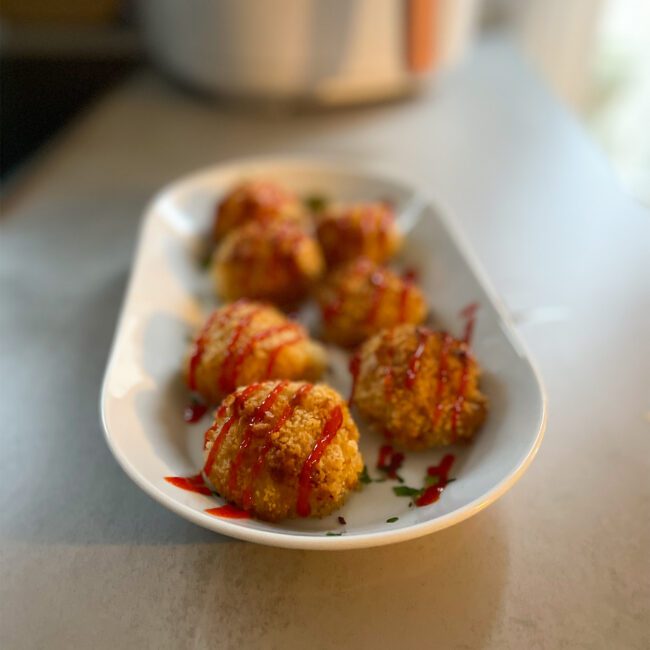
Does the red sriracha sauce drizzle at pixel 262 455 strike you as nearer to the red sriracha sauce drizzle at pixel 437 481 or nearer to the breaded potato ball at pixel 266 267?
the red sriracha sauce drizzle at pixel 437 481

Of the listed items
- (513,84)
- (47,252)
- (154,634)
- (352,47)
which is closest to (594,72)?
(513,84)

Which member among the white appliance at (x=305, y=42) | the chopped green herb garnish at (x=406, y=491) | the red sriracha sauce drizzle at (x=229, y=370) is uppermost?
the white appliance at (x=305, y=42)

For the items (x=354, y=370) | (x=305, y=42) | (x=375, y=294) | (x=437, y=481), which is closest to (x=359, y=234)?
(x=375, y=294)

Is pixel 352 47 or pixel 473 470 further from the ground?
pixel 352 47

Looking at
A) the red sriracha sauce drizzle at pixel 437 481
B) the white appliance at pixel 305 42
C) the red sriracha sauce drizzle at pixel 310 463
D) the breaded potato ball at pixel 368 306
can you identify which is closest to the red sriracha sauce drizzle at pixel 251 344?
the breaded potato ball at pixel 368 306

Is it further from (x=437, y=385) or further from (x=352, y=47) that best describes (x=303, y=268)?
(x=352, y=47)

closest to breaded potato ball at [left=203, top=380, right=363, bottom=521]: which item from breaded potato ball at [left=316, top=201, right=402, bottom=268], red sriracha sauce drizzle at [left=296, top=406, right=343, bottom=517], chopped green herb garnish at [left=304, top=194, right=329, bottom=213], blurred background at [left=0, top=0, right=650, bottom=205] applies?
red sriracha sauce drizzle at [left=296, top=406, right=343, bottom=517]

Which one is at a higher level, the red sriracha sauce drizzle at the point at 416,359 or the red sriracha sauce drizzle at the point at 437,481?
the red sriracha sauce drizzle at the point at 416,359
